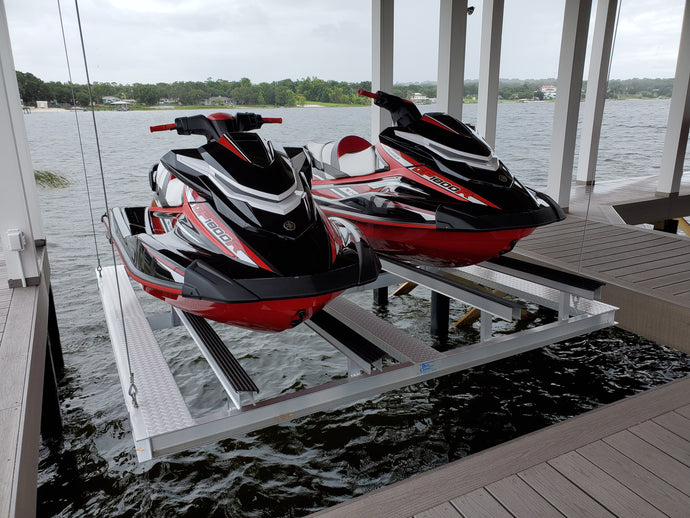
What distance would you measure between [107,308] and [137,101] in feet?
3.72

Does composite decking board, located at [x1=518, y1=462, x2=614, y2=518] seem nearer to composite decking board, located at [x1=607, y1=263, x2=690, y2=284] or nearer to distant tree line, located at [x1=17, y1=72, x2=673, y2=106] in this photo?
distant tree line, located at [x1=17, y1=72, x2=673, y2=106]

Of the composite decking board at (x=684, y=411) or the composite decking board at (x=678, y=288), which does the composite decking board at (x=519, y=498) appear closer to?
the composite decking board at (x=684, y=411)

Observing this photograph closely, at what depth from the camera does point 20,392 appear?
1.96 meters

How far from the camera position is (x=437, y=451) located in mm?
2816

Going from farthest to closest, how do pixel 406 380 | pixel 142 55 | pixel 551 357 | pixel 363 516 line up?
pixel 142 55 < pixel 551 357 < pixel 406 380 < pixel 363 516

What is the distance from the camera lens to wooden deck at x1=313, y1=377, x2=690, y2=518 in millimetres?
1514

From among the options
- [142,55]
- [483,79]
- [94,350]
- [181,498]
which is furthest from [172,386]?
[142,55]

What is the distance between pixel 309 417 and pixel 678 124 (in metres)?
5.34

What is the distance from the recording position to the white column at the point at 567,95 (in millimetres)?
4934

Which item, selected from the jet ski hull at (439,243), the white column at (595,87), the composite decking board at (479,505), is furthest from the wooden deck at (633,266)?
the white column at (595,87)

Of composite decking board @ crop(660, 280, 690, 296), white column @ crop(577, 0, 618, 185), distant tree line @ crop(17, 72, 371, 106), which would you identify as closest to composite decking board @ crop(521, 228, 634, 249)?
composite decking board @ crop(660, 280, 690, 296)

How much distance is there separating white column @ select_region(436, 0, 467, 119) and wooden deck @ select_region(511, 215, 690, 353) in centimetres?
133

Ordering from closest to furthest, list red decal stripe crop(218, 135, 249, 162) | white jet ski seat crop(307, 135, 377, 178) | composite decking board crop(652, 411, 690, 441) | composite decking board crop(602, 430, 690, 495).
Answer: composite decking board crop(602, 430, 690, 495) < composite decking board crop(652, 411, 690, 441) < red decal stripe crop(218, 135, 249, 162) < white jet ski seat crop(307, 135, 377, 178)

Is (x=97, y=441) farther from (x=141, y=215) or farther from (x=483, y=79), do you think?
(x=483, y=79)
